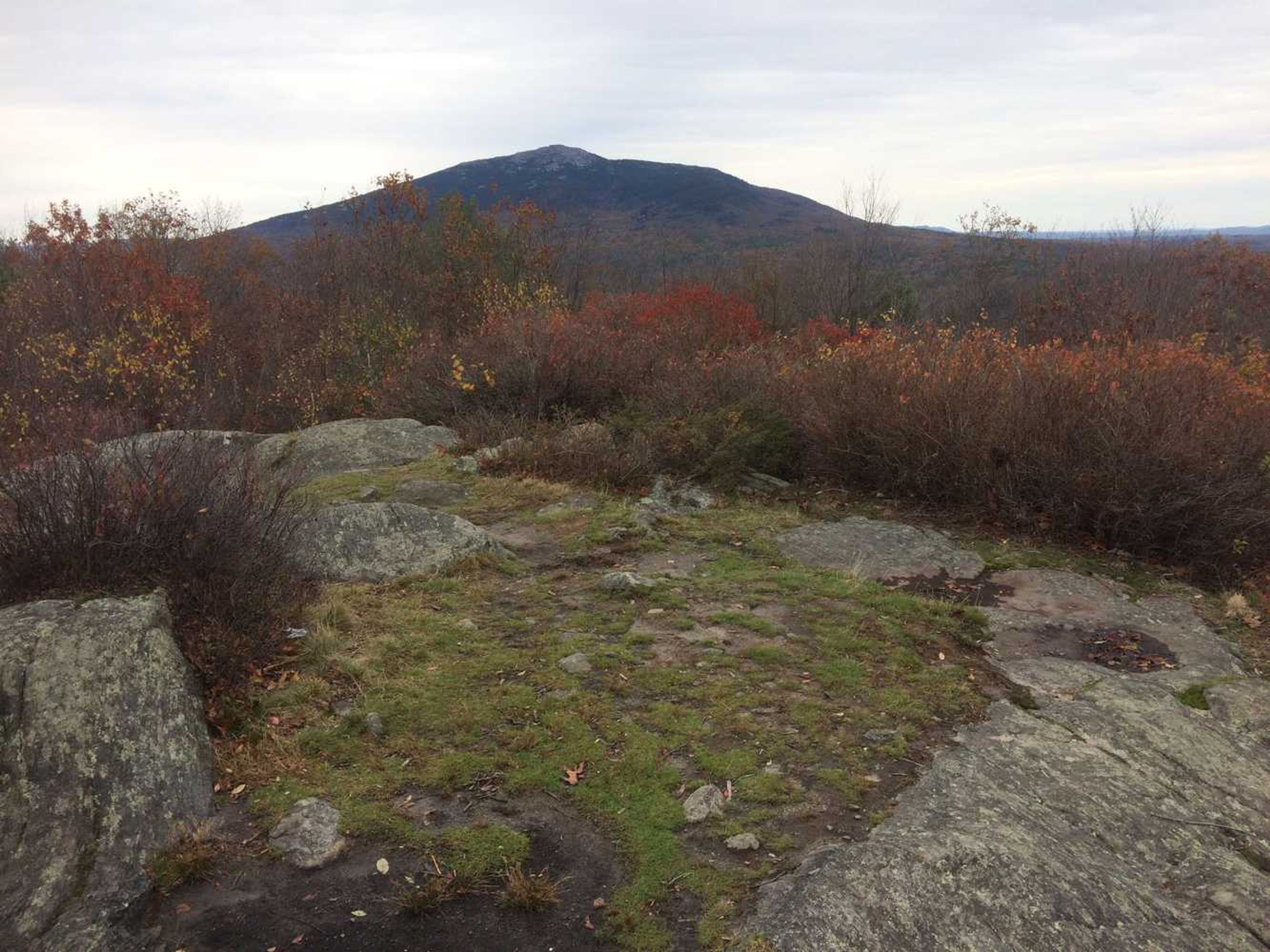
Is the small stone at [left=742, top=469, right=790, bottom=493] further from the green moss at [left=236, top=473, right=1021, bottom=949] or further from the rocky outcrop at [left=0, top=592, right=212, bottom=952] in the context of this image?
the rocky outcrop at [left=0, top=592, right=212, bottom=952]

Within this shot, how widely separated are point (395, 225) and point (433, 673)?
692 inches

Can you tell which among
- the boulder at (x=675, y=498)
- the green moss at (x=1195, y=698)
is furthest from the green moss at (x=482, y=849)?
the boulder at (x=675, y=498)

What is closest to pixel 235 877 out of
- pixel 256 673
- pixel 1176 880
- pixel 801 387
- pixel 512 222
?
pixel 256 673

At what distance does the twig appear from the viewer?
3275 millimetres

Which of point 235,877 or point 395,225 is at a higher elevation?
point 395,225

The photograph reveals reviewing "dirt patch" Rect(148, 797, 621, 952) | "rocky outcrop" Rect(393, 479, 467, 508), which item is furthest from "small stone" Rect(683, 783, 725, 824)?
"rocky outcrop" Rect(393, 479, 467, 508)

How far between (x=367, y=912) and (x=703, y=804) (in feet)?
4.28

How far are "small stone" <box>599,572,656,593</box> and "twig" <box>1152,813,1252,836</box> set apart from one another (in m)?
3.19

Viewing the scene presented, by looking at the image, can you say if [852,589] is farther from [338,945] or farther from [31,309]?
[31,309]

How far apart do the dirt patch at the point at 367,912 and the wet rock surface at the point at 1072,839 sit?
0.64m

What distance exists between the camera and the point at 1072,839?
10.0ft

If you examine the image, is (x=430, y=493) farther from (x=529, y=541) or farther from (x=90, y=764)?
(x=90, y=764)

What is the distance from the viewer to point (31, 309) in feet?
56.5

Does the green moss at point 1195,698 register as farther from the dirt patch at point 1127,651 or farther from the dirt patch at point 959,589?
the dirt patch at point 959,589
